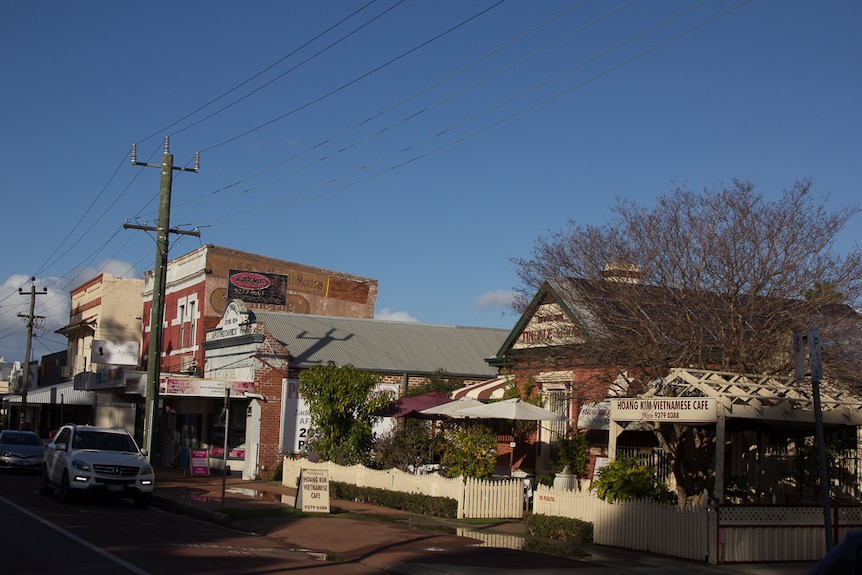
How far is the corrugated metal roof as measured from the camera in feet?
109

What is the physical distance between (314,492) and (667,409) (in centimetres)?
799

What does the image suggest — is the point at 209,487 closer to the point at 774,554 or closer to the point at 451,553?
the point at 451,553

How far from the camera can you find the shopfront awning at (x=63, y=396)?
4616cm

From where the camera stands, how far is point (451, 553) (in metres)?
15.0

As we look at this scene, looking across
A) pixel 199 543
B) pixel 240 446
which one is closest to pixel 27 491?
pixel 240 446

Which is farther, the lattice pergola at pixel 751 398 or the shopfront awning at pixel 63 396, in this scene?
the shopfront awning at pixel 63 396

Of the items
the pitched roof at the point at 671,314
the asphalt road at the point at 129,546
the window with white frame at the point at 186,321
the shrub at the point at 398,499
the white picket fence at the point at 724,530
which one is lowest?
the asphalt road at the point at 129,546

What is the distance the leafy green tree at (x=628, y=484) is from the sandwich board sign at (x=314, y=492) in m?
6.18

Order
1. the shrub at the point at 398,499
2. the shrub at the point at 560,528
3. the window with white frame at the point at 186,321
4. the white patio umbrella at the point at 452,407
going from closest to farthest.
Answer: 1. the shrub at the point at 560,528
2. the shrub at the point at 398,499
3. the white patio umbrella at the point at 452,407
4. the window with white frame at the point at 186,321

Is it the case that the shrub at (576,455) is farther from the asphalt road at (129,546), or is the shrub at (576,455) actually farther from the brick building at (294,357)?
the brick building at (294,357)

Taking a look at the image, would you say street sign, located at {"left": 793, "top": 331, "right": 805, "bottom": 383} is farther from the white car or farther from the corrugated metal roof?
the corrugated metal roof

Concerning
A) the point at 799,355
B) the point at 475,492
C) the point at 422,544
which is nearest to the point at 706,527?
the point at 422,544

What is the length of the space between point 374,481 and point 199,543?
340 inches

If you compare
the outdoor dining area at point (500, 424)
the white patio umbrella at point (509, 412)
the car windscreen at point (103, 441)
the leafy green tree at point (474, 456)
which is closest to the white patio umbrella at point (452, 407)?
the outdoor dining area at point (500, 424)
